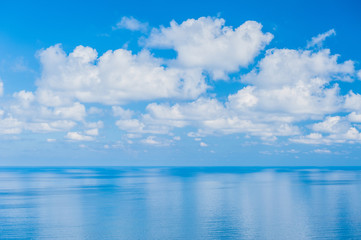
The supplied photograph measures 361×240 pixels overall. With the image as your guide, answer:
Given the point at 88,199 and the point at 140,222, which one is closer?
the point at 140,222

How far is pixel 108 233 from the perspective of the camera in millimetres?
49094

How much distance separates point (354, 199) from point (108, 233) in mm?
59803

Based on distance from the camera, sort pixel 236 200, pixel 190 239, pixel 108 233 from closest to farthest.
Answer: pixel 190 239 < pixel 108 233 < pixel 236 200

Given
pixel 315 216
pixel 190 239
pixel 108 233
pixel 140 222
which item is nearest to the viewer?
pixel 190 239

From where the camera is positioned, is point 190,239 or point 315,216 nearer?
point 190,239

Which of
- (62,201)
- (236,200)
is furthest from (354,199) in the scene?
(62,201)

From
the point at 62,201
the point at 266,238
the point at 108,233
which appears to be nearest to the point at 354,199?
the point at 266,238

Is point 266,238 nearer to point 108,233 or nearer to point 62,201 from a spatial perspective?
point 108,233

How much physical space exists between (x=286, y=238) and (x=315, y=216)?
17526 millimetres

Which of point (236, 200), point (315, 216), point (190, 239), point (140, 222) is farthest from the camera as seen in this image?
point (236, 200)

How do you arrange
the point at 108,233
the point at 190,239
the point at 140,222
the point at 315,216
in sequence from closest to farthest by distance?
1. the point at 190,239
2. the point at 108,233
3. the point at 140,222
4. the point at 315,216

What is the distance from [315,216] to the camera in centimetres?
6209

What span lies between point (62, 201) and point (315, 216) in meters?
52.5

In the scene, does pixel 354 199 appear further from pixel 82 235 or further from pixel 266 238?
pixel 82 235
